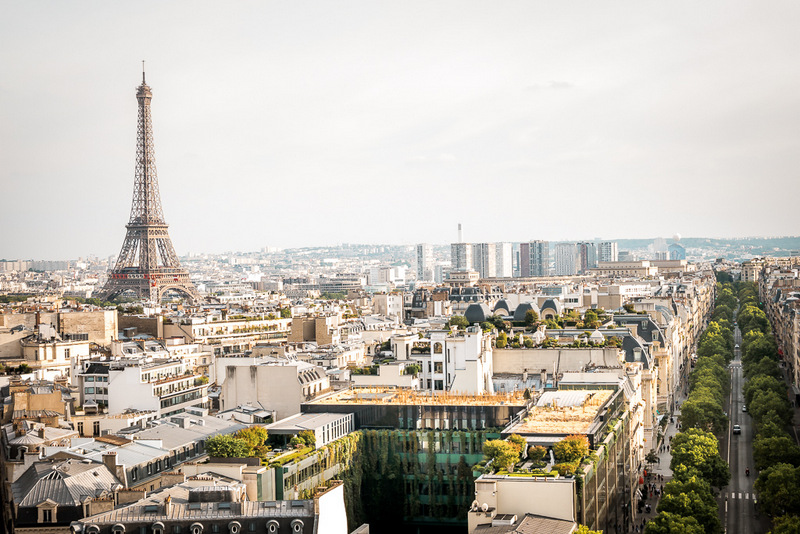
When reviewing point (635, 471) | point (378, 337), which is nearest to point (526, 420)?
point (635, 471)

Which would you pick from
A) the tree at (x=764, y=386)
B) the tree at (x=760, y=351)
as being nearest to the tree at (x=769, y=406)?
the tree at (x=764, y=386)

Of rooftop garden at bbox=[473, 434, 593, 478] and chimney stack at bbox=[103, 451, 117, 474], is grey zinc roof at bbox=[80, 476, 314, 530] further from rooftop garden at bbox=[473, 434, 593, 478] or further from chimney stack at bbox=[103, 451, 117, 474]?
rooftop garden at bbox=[473, 434, 593, 478]

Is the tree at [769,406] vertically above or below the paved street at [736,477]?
above

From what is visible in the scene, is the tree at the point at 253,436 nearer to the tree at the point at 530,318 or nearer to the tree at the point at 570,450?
the tree at the point at 570,450

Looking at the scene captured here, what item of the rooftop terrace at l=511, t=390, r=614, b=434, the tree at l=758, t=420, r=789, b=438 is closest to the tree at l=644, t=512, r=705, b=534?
the rooftop terrace at l=511, t=390, r=614, b=434

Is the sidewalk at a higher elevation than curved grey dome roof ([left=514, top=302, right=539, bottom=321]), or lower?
lower

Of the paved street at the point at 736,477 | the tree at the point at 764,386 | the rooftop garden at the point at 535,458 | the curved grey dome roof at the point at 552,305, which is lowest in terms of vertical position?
the paved street at the point at 736,477

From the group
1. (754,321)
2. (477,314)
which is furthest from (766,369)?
(754,321)
